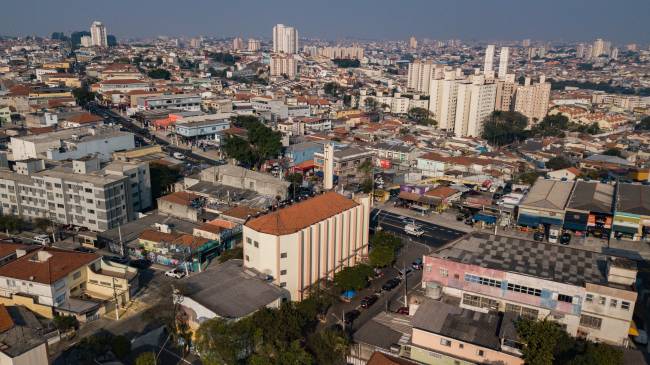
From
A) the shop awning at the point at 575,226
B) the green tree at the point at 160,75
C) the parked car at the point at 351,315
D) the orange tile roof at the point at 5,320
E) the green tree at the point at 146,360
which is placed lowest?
the parked car at the point at 351,315

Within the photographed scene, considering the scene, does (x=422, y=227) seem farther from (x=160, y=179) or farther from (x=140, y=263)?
(x=160, y=179)

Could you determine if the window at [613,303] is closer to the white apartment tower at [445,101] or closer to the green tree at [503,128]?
the green tree at [503,128]

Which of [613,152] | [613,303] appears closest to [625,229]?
[613,303]

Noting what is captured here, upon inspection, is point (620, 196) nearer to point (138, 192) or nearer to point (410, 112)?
point (138, 192)

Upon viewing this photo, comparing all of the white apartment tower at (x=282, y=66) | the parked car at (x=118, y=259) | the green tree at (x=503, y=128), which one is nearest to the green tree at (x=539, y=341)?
the parked car at (x=118, y=259)

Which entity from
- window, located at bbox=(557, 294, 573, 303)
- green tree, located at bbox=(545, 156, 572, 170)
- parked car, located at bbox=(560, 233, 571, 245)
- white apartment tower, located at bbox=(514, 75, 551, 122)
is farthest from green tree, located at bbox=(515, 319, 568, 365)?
white apartment tower, located at bbox=(514, 75, 551, 122)

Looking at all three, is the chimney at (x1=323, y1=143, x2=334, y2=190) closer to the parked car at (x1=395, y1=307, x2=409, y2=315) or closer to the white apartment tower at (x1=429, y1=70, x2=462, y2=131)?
the parked car at (x1=395, y1=307, x2=409, y2=315)

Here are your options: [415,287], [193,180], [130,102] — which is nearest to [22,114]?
[130,102]

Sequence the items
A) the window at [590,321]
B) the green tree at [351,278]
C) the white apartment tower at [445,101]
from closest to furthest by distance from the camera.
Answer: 1. the window at [590,321]
2. the green tree at [351,278]
3. the white apartment tower at [445,101]
